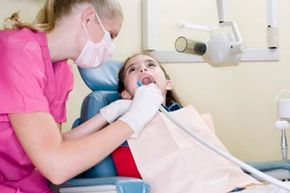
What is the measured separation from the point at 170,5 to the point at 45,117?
1.47 metres

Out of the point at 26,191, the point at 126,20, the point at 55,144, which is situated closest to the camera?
the point at 55,144

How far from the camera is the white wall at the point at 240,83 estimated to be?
2.49 m

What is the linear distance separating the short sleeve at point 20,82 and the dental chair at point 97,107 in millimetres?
280

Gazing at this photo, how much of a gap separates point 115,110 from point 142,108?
0.71 feet

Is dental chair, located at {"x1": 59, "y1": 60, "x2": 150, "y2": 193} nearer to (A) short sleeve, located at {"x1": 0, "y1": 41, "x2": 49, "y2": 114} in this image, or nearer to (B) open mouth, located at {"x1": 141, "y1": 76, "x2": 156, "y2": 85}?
(B) open mouth, located at {"x1": 141, "y1": 76, "x2": 156, "y2": 85}

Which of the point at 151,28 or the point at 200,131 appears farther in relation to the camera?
the point at 151,28

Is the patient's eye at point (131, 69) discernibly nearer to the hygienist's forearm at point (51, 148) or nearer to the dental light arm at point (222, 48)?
the dental light arm at point (222, 48)

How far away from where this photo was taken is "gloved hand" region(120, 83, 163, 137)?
4.26 feet

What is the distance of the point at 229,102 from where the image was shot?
8.44 ft

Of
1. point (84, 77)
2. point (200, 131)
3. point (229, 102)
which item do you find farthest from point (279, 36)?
point (84, 77)

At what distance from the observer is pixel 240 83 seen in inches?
101

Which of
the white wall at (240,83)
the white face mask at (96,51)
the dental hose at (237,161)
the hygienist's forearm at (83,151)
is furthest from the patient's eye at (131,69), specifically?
the white wall at (240,83)

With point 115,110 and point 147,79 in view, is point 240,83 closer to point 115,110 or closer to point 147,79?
point 147,79

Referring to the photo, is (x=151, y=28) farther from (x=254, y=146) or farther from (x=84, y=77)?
(x=254, y=146)
